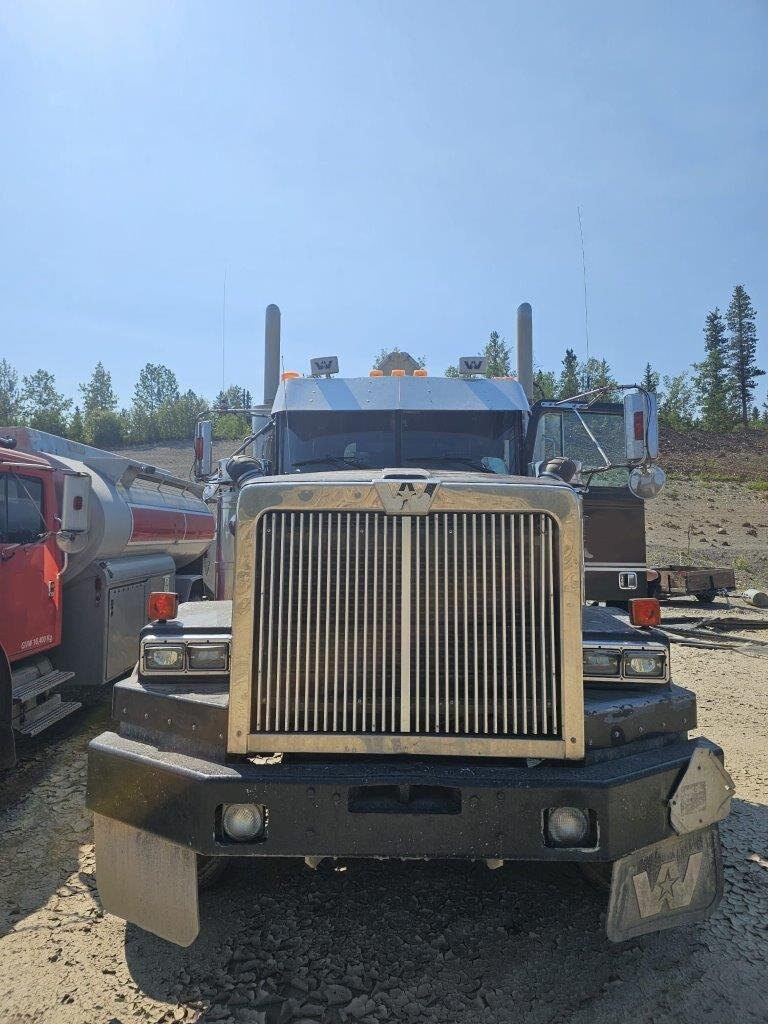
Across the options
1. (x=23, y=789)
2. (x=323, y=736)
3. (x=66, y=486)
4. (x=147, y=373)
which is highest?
(x=147, y=373)

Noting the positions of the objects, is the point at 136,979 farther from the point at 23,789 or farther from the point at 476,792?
the point at 23,789

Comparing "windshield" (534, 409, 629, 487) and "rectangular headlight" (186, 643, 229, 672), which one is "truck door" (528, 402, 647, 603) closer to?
"windshield" (534, 409, 629, 487)

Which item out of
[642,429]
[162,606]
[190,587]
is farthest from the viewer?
[190,587]

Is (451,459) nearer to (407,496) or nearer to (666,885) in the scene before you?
(407,496)

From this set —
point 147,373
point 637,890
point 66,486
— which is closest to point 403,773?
point 637,890

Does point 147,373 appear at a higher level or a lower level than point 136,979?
higher

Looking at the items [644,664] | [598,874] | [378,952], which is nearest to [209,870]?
[378,952]

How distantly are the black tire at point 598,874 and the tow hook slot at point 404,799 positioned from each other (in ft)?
3.26

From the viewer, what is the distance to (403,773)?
2.59 metres

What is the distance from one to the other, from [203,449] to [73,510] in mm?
1327

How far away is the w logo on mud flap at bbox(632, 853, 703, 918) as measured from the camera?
9.20ft

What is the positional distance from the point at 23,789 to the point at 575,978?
4158 mm

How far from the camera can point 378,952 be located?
9.61 feet

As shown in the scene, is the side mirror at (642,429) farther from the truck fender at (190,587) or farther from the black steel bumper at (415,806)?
the truck fender at (190,587)
